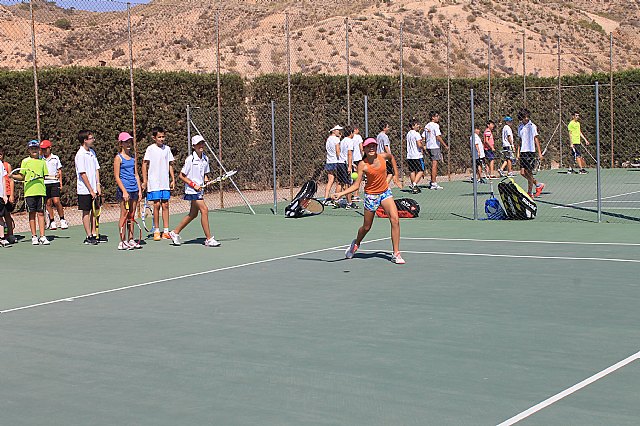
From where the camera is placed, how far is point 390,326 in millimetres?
9570

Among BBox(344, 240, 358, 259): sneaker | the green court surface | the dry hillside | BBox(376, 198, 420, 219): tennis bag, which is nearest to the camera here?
the green court surface

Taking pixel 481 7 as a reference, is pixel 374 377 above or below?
below

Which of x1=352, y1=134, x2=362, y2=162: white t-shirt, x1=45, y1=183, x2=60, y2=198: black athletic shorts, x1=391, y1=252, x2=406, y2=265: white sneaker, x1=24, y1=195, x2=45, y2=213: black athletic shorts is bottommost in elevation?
x1=391, y1=252, x2=406, y2=265: white sneaker

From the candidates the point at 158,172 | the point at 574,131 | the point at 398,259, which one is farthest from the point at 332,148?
the point at 574,131

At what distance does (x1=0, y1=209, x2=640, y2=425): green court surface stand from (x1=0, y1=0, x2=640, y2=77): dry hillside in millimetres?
30549

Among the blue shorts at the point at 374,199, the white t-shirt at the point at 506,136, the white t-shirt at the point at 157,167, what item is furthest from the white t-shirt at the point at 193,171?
the white t-shirt at the point at 506,136

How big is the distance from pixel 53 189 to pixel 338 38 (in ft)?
108

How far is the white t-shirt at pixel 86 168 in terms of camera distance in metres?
16.6

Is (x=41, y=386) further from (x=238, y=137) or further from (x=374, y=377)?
(x=238, y=137)


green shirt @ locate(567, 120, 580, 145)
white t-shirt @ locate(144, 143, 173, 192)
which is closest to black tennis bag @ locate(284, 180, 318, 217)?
white t-shirt @ locate(144, 143, 173, 192)

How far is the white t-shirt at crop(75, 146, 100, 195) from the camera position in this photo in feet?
54.4

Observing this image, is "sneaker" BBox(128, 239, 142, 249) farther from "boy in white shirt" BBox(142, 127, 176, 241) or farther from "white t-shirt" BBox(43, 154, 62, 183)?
"white t-shirt" BBox(43, 154, 62, 183)

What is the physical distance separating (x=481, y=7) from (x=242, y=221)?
4794 cm

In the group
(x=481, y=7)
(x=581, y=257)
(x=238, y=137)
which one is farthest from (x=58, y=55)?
(x=581, y=257)
